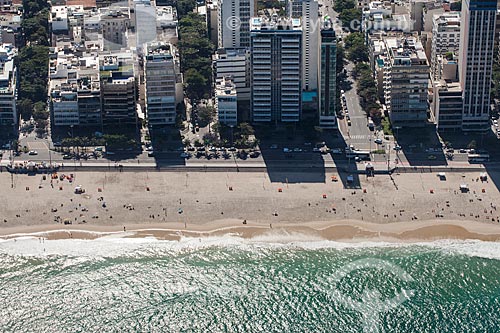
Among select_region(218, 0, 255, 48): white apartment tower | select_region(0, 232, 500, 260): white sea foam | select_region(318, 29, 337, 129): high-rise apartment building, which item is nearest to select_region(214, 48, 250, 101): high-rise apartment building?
select_region(218, 0, 255, 48): white apartment tower

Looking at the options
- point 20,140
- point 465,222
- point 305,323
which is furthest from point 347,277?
point 20,140

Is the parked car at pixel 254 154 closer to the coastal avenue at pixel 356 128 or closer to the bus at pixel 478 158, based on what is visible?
the coastal avenue at pixel 356 128

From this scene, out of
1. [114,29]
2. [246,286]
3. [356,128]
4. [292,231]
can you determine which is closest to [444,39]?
[356,128]

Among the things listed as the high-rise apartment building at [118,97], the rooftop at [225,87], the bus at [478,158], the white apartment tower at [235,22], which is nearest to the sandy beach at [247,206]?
the bus at [478,158]

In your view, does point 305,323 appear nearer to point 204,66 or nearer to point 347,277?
point 347,277

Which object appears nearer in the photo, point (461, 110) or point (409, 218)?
point (409, 218)

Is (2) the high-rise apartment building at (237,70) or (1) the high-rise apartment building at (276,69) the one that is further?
(2) the high-rise apartment building at (237,70)
